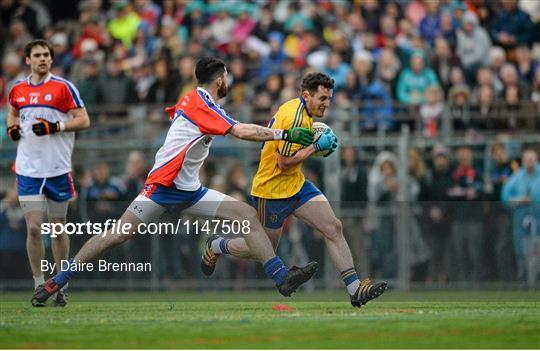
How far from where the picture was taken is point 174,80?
2320 centimetres

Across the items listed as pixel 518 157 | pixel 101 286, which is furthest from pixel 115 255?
pixel 518 157

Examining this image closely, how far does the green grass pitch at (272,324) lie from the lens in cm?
1132

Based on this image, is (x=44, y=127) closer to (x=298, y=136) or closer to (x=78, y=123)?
(x=78, y=123)

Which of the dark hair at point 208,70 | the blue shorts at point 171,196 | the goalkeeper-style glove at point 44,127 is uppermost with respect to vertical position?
the dark hair at point 208,70

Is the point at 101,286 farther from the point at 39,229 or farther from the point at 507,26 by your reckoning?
the point at 507,26

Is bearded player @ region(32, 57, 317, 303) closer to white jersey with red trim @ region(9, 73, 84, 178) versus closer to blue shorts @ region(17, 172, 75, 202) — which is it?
blue shorts @ region(17, 172, 75, 202)

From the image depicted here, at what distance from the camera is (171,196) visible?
14031 mm

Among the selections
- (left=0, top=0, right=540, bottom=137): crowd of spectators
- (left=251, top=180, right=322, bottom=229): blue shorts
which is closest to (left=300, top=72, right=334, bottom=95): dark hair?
(left=251, top=180, right=322, bottom=229): blue shorts

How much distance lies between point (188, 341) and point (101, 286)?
21.2 feet

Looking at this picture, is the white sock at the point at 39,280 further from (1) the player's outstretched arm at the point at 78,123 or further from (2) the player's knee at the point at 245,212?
(2) the player's knee at the point at 245,212

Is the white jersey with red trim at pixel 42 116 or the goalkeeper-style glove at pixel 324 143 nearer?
the goalkeeper-style glove at pixel 324 143

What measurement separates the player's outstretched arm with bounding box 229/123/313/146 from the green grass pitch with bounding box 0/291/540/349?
171 centimetres

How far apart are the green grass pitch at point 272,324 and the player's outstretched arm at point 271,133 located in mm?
1713

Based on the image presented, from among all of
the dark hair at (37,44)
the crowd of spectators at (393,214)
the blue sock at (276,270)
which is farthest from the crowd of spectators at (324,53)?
the blue sock at (276,270)
